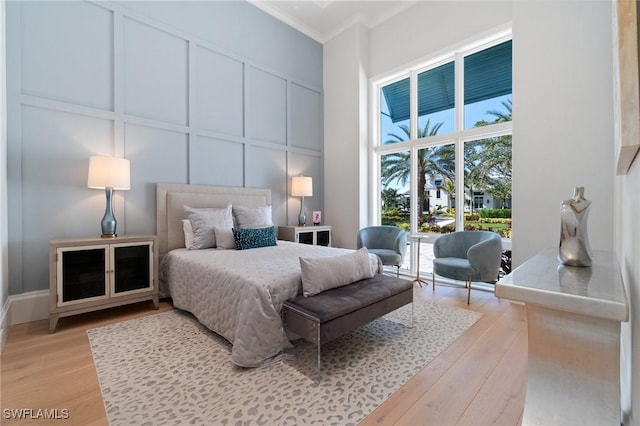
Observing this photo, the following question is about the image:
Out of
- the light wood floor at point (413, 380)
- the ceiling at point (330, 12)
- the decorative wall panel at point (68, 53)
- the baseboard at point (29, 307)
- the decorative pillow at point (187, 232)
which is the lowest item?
the light wood floor at point (413, 380)

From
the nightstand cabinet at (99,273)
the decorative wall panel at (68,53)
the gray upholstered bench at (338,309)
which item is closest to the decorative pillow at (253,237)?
the nightstand cabinet at (99,273)

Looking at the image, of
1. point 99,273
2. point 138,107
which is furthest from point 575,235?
point 138,107

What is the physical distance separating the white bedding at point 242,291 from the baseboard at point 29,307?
108 centimetres

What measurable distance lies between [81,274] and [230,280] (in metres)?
1.51

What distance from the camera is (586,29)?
2.68 meters

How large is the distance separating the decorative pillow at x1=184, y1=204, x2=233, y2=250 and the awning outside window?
3.22 metres

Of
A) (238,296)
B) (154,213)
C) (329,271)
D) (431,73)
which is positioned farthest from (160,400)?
(431,73)

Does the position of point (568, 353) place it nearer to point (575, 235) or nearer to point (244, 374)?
point (575, 235)

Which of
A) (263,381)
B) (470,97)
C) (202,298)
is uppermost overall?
(470,97)

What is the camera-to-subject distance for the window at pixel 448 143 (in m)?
3.59

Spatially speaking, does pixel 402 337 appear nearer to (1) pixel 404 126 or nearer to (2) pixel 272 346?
(2) pixel 272 346

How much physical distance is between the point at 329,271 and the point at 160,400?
1250mm

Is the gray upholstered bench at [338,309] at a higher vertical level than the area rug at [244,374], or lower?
higher

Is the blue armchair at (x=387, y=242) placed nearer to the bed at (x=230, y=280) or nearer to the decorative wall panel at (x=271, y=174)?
the bed at (x=230, y=280)
